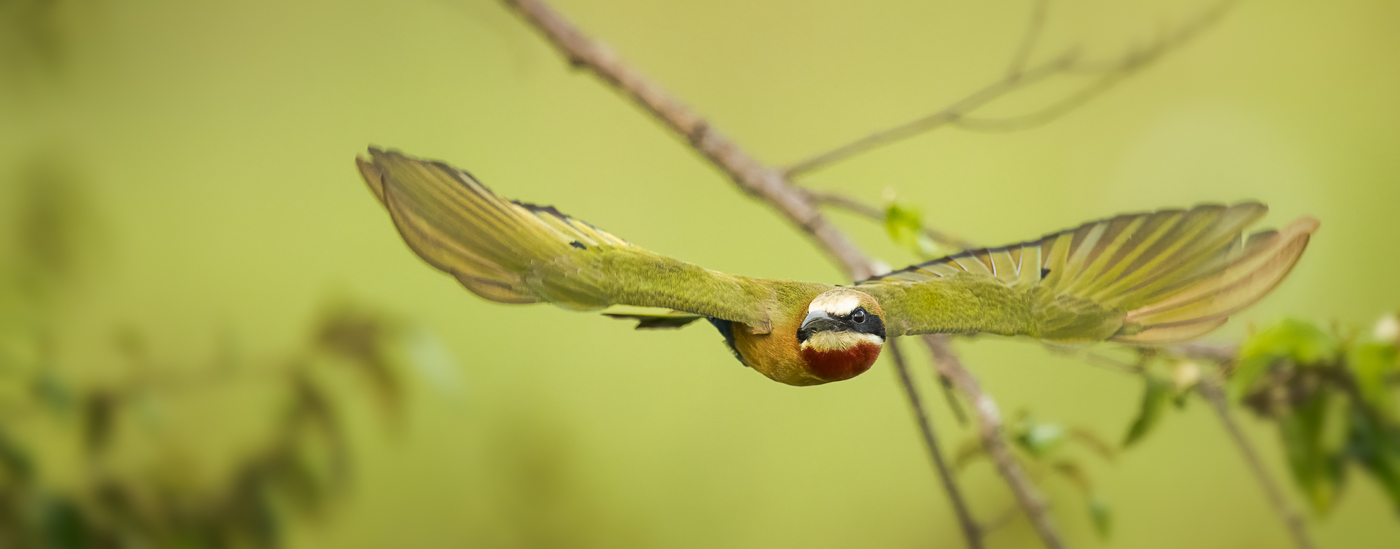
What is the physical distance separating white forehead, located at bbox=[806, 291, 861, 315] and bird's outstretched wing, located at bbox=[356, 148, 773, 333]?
0.02 metres

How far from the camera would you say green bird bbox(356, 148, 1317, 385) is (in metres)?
0.18

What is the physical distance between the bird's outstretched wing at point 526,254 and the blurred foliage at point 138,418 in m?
0.48

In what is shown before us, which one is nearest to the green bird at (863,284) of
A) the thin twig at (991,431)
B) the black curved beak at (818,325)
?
the black curved beak at (818,325)

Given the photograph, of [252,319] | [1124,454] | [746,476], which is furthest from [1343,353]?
[252,319]

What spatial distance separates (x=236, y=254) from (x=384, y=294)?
116 millimetres

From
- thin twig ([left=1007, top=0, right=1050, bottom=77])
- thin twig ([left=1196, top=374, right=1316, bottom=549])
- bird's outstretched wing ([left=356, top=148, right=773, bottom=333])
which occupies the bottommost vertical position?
thin twig ([left=1196, top=374, right=1316, bottom=549])

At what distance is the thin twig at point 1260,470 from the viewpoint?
0.58 metres

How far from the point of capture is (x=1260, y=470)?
1.98 ft

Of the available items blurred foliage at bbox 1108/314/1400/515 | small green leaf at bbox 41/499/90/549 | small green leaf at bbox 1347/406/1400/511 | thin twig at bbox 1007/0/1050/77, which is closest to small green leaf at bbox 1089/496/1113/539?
blurred foliage at bbox 1108/314/1400/515

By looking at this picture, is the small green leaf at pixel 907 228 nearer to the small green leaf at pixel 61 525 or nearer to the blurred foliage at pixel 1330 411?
the blurred foliage at pixel 1330 411

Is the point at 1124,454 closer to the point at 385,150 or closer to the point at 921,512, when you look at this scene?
the point at 921,512

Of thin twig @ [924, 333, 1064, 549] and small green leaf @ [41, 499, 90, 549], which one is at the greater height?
small green leaf @ [41, 499, 90, 549]

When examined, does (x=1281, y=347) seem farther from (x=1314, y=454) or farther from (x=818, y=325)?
(x=818, y=325)

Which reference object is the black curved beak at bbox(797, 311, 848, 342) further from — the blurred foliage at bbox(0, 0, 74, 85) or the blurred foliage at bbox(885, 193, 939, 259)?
the blurred foliage at bbox(0, 0, 74, 85)
